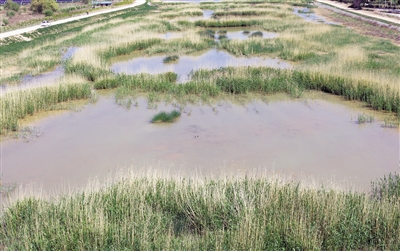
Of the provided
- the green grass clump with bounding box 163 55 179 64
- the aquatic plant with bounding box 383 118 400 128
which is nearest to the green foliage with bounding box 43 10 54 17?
the green grass clump with bounding box 163 55 179 64

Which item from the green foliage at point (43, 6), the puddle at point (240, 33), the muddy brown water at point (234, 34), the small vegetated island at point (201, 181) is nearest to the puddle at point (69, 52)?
the small vegetated island at point (201, 181)

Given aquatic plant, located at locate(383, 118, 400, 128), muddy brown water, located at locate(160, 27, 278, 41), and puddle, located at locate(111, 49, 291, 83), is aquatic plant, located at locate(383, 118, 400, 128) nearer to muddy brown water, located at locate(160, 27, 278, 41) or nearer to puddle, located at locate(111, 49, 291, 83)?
puddle, located at locate(111, 49, 291, 83)

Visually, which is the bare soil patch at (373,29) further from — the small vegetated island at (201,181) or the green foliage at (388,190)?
the green foliage at (388,190)

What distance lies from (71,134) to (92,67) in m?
6.89

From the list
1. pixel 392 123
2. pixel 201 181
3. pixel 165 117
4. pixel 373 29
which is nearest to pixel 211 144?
pixel 165 117

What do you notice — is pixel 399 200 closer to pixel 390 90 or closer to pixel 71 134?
pixel 390 90

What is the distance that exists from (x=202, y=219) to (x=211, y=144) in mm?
4328

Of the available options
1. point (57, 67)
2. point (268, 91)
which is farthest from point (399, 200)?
point (57, 67)

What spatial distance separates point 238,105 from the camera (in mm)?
13711

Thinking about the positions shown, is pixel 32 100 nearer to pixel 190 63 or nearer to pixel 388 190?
pixel 190 63

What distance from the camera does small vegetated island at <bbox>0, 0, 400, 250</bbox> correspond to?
562cm

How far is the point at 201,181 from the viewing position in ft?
23.2

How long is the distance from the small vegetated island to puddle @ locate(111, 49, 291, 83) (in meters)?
0.32

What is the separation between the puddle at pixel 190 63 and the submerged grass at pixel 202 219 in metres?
11.6
